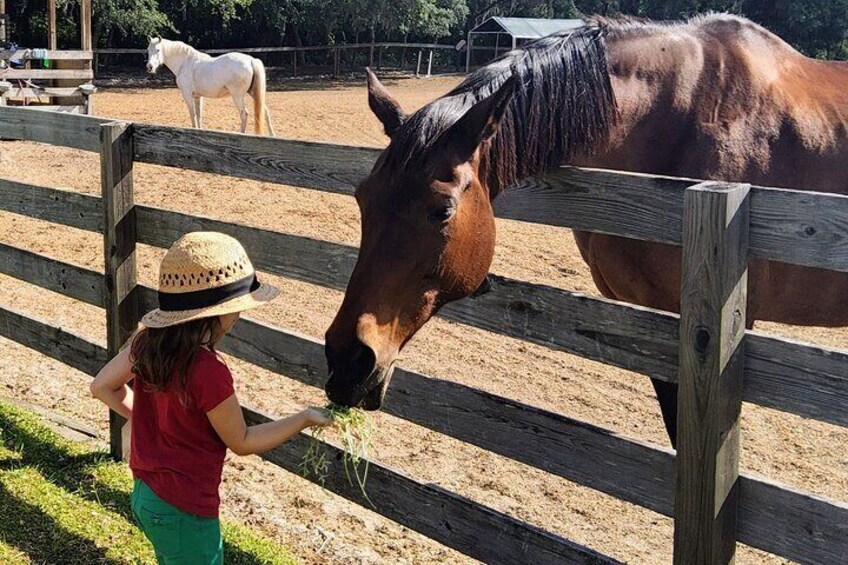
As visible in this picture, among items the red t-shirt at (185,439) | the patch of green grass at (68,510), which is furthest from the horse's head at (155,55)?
the red t-shirt at (185,439)

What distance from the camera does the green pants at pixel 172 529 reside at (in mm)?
2412

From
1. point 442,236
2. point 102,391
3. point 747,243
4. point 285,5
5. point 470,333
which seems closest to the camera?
point 747,243

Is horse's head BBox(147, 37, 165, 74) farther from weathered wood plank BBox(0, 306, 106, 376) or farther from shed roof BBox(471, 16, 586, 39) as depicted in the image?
shed roof BBox(471, 16, 586, 39)

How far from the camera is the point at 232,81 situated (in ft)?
54.7

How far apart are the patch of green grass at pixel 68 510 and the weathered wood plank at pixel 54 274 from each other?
73 centimetres

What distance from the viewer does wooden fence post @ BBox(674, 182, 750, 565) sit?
2.17m

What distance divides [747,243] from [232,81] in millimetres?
15634

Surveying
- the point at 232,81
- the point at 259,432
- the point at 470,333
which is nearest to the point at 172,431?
the point at 259,432

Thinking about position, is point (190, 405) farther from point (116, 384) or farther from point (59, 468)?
point (59, 468)

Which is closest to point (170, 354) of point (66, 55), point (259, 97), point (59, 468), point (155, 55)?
point (59, 468)

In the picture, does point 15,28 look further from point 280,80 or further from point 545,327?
point 545,327

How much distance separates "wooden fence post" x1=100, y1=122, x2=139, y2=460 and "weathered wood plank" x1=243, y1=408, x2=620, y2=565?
4.08ft

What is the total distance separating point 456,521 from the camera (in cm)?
294

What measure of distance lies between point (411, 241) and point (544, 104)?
2.44 ft
